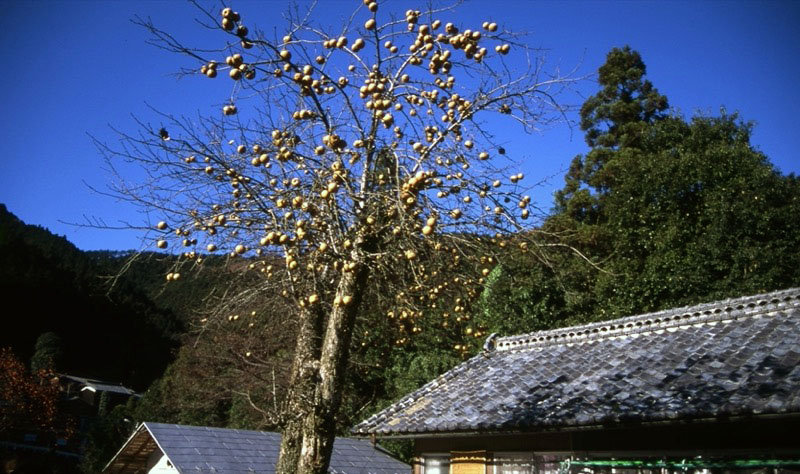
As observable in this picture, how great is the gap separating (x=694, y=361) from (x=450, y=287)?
4.69 metres

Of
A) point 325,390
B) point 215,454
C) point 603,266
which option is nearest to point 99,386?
point 215,454

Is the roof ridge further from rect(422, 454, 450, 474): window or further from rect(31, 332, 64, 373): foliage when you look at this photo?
rect(31, 332, 64, 373): foliage

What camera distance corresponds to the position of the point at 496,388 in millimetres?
10172

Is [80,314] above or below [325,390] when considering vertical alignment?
above

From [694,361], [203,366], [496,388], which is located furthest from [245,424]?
[694,361]

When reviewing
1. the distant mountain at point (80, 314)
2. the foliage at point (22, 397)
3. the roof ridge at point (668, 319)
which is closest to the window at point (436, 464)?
the roof ridge at point (668, 319)

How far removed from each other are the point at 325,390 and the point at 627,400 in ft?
16.7

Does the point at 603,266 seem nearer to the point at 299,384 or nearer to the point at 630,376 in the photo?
the point at 630,376

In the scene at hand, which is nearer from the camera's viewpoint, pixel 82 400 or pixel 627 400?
pixel 627 400

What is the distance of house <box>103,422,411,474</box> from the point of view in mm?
12203

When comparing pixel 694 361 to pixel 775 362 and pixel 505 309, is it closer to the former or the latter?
pixel 775 362

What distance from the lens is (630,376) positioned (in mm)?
8648

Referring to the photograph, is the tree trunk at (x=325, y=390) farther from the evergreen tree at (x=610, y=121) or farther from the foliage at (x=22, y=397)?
the foliage at (x=22, y=397)

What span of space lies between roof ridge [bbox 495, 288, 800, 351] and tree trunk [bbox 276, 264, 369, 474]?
756 cm
